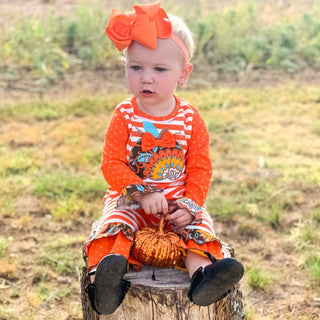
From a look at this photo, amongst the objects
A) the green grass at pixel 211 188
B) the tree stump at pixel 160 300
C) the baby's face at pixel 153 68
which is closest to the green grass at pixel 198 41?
the green grass at pixel 211 188

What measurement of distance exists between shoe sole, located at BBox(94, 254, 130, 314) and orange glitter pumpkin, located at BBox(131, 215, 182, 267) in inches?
7.1

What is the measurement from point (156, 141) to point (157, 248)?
20.6 inches

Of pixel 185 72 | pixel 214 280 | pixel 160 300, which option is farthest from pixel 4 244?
pixel 214 280

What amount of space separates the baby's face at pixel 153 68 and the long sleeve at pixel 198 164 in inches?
11.5

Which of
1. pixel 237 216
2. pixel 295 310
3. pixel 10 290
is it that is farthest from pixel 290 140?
pixel 10 290

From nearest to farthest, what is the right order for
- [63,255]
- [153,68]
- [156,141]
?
[153,68] → [156,141] → [63,255]

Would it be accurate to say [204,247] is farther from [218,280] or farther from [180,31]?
[180,31]

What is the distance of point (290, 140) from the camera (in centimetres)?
625

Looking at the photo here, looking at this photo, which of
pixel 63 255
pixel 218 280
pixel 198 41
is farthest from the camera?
pixel 198 41

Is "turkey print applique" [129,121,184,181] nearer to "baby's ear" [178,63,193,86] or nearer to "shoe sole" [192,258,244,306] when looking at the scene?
"baby's ear" [178,63,193,86]

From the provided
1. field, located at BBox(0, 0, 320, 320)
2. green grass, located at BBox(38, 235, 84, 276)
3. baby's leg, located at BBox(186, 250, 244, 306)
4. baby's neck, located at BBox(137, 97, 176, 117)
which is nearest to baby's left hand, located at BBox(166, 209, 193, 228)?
baby's leg, located at BBox(186, 250, 244, 306)

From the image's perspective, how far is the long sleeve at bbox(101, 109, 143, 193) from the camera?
261 cm

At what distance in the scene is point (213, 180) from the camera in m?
5.28

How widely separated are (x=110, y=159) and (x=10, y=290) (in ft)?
4.74
